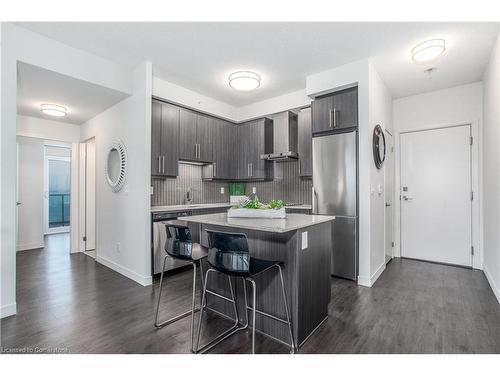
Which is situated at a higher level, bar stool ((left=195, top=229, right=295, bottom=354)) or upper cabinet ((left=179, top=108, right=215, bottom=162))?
upper cabinet ((left=179, top=108, right=215, bottom=162))

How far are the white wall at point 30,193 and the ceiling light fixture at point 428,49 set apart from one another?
22.0ft

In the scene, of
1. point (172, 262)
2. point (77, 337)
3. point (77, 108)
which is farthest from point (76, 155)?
point (77, 337)

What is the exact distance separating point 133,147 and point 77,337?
2.22m

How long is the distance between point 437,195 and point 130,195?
182 inches

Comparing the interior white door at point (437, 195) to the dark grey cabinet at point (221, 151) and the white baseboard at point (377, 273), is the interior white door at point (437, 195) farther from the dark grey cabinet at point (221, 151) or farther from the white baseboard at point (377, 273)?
the dark grey cabinet at point (221, 151)

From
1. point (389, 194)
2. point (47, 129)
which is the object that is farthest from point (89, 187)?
point (389, 194)

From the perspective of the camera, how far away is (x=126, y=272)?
3.47 meters

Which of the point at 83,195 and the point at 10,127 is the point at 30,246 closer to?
the point at 83,195

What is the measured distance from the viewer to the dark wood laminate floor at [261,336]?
6.20 ft

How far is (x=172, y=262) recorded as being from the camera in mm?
3564

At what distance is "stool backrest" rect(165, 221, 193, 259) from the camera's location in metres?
2.04

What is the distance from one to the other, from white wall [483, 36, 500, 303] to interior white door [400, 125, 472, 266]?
354mm

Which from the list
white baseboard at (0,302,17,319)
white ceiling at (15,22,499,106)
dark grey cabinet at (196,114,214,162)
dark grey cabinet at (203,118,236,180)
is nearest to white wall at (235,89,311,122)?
dark grey cabinet at (203,118,236,180)

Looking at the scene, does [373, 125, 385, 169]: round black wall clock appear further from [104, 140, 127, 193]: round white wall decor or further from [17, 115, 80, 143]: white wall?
[17, 115, 80, 143]: white wall
